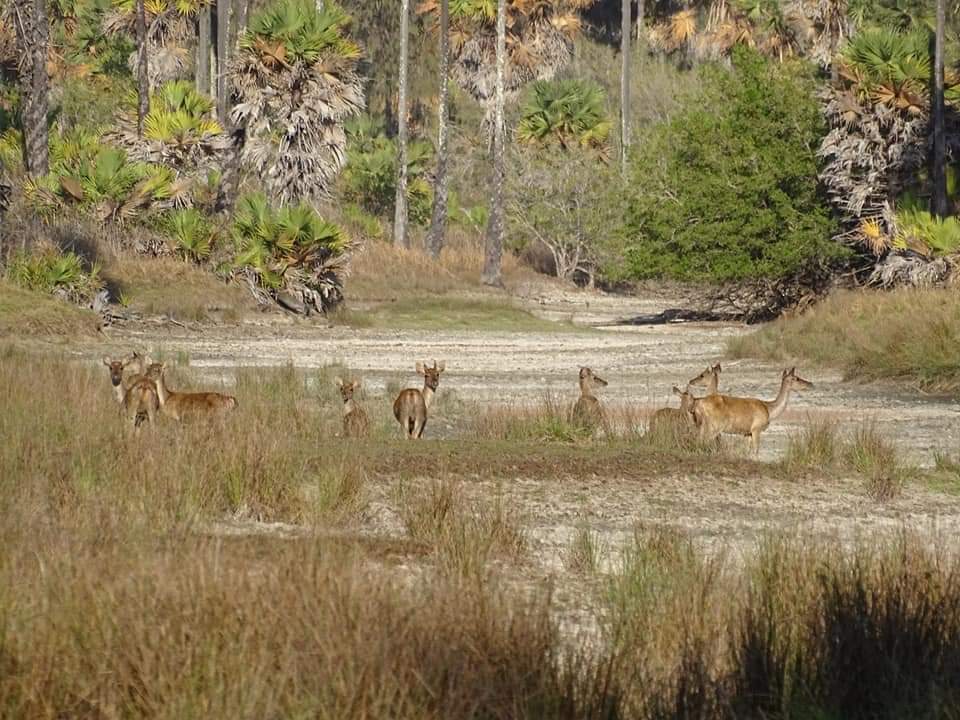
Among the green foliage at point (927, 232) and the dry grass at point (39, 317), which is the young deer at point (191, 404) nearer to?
the dry grass at point (39, 317)

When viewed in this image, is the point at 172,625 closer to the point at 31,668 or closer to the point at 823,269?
the point at 31,668

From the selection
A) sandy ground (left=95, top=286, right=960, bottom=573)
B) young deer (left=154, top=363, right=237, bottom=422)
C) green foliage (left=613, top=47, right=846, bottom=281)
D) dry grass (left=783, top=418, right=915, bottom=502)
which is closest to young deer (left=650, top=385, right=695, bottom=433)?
sandy ground (left=95, top=286, right=960, bottom=573)

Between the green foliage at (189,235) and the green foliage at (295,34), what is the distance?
5485 mm

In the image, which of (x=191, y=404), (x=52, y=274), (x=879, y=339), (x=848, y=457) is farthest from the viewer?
(x=52, y=274)

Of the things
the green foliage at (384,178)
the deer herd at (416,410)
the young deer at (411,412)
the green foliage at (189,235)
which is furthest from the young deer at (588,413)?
the green foliage at (384,178)

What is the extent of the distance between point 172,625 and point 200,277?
99.3 ft

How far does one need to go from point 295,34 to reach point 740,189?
1120 cm

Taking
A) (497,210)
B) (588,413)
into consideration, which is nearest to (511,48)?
(497,210)

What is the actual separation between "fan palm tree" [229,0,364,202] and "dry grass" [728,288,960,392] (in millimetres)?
15290

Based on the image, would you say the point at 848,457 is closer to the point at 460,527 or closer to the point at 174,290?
the point at 460,527

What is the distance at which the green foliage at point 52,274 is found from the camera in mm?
30891

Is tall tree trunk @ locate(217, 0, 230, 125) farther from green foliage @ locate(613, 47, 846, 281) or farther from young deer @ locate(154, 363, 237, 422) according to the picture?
young deer @ locate(154, 363, 237, 422)

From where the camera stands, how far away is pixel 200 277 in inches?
1421

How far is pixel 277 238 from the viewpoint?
36000mm
